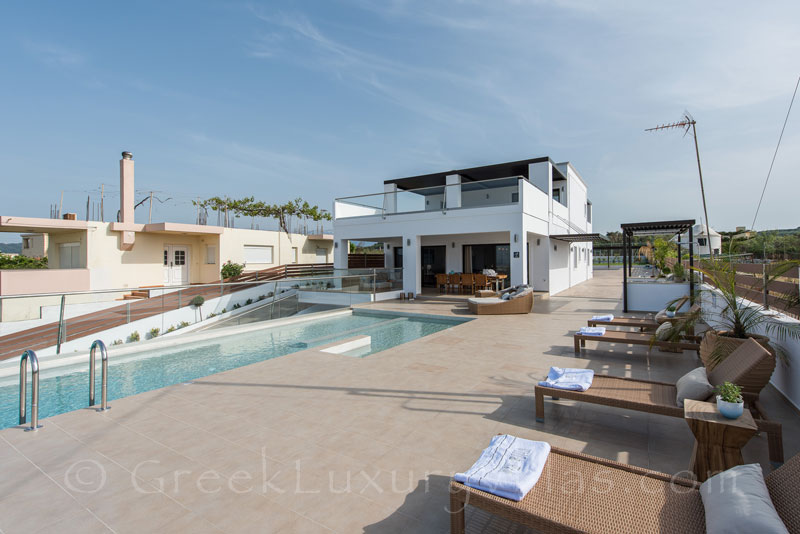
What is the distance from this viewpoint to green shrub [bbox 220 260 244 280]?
20719 mm

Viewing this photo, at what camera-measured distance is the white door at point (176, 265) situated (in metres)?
20.0

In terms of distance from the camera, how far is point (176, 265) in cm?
2052

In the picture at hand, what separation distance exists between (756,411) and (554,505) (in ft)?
8.08

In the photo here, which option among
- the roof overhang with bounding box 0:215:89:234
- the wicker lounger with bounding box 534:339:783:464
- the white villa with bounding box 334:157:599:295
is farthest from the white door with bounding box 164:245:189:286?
the wicker lounger with bounding box 534:339:783:464

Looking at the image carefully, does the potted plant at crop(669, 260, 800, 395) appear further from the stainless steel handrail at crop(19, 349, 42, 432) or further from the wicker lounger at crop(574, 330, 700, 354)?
the stainless steel handrail at crop(19, 349, 42, 432)

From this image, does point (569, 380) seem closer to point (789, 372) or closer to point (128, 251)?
point (789, 372)

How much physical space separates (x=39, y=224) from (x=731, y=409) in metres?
21.6

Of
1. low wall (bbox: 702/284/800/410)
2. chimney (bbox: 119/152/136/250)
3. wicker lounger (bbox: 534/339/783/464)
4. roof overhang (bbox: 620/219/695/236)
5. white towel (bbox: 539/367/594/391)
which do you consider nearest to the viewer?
wicker lounger (bbox: 534/339/783/464)

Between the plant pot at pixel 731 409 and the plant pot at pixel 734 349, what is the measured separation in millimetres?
861

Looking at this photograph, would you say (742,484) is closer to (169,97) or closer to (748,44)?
(748,44)

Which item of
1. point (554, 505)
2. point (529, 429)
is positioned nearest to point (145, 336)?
point (529, 429)

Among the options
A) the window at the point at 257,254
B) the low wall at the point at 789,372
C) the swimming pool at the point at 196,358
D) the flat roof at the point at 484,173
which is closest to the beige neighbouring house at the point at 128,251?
the window at the point at 257,254

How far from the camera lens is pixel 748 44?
766cm

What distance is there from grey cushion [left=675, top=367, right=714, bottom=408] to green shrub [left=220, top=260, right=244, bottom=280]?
69.3 feet
